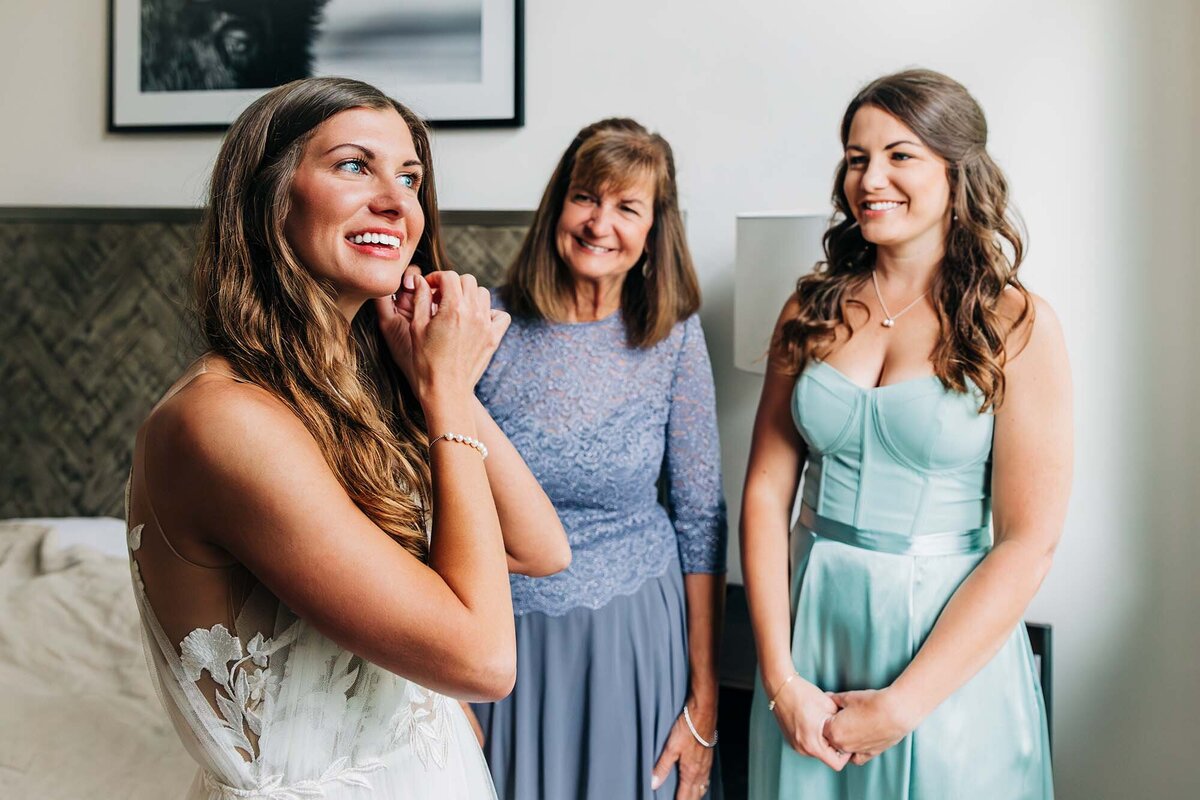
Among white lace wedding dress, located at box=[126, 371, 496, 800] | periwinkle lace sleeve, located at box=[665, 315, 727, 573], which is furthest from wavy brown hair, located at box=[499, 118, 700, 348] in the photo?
white lace wedding dress, located at box=[126, 371, 496, 800]

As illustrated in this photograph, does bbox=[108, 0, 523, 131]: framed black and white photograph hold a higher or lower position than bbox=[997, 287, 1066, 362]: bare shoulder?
higher

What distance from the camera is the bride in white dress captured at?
928mm

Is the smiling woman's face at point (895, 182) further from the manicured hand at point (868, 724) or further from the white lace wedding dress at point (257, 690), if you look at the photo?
the white lace wedding dress at point (257, 690)

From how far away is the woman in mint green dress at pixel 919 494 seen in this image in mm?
1574

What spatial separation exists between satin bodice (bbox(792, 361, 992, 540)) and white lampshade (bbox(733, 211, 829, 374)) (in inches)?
12.8

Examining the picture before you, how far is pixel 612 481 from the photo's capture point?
71.4 inches

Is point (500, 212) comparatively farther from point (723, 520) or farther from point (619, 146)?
point (723, 520)

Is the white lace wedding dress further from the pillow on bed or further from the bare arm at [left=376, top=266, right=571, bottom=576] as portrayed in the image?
the pillow on bed

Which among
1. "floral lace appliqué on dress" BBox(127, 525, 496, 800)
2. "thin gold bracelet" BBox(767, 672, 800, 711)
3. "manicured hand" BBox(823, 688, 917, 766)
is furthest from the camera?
"thin gold bracelet" BBox(767, 672, 800, 711)

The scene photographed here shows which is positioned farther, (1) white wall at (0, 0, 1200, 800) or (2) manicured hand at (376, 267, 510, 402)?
(1) white wall at (0, 0, 1200, 800)

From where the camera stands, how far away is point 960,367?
5.18ft

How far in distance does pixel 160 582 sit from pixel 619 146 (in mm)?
1169

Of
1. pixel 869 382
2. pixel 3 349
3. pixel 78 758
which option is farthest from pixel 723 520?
pixel 3 349

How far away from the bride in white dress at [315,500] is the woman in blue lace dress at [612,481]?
59 cm
